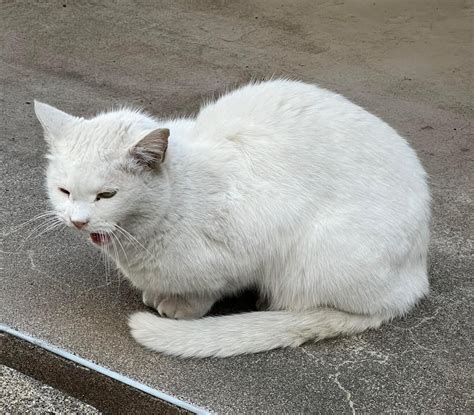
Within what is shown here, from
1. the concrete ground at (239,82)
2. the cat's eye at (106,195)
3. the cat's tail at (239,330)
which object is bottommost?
the concrete ground at (239,82)

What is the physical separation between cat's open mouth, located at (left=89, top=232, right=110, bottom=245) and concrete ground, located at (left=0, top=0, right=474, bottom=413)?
0.34m

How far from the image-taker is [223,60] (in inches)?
189

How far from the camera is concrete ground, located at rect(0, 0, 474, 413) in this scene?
2135 mm

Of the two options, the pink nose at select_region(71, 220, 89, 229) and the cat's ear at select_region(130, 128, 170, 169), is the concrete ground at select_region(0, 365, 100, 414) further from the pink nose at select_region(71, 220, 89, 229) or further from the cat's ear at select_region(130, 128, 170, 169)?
the cat's ear at select_region(130, 128, 170, 169)

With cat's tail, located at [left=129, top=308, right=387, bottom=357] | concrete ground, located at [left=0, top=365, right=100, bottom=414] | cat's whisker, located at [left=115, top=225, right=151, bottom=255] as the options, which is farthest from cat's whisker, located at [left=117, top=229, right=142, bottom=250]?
concrete ground, located at [left=0, top=365, right=100, bottom=414]

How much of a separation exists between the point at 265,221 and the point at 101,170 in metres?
0.54

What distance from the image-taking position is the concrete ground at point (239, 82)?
2.13m

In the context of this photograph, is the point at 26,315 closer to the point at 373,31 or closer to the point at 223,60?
the point at 223,60

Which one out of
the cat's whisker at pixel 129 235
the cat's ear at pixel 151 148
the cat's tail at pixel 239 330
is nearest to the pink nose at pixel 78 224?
the cat's whisker at pixel 129 235

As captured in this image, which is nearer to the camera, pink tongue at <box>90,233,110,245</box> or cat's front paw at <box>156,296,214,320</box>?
pink tongue at <box>90,233,110,245</box>

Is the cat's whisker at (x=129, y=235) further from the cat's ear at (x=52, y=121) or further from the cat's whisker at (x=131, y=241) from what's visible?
the cat's ear at (x=52, y=121)

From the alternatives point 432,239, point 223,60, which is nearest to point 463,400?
point 432,239

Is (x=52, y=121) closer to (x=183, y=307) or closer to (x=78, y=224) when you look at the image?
(x=78, y=224)

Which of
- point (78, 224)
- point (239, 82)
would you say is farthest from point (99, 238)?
point (239, 82)
